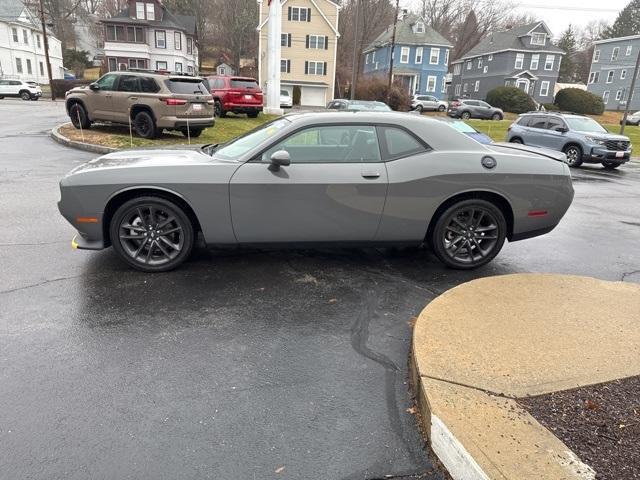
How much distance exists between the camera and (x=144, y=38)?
52.7 metres

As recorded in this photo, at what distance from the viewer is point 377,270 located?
5.03 meters

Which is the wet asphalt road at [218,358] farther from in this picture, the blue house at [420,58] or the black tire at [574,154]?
the blue house at [420,58]

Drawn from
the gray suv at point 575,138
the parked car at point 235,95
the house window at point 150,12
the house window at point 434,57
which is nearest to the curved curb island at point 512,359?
the gray suv at point 575,138

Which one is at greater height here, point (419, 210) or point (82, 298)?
point (419, 210)

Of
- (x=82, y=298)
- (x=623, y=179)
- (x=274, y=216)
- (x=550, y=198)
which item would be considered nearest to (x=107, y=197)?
(x=82, y=298)

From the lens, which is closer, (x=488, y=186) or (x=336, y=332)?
(x=336, y=332)

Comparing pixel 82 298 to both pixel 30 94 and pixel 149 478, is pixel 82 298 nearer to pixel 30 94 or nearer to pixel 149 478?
pixel 149 478

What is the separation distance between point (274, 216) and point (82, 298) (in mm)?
1815

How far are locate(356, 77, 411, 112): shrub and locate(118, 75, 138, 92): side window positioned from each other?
27669 mm

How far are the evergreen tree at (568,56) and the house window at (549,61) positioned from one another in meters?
28.3

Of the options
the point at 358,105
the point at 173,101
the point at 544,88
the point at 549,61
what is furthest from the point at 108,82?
the point at 549,61

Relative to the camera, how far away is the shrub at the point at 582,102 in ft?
147

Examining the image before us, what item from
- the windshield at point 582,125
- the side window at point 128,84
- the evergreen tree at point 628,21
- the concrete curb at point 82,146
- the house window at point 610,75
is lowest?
the concrete curb at point 82,146

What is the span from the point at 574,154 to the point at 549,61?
4466 centimetres
